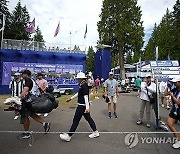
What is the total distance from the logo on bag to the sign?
231 cm

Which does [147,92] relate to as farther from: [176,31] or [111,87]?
[176,31]

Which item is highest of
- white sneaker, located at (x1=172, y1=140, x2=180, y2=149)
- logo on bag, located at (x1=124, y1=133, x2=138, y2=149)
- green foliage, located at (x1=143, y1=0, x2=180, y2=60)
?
green foliage, located at (x1=143, y1=0, x2=180, y2=60)

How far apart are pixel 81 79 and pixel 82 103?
2.29ft

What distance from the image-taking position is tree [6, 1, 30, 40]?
50219 mm

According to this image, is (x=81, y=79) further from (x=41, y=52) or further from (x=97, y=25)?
(x=97, y=25)

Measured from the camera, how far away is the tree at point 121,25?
31594 millimetres

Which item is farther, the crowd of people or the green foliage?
the green foliage

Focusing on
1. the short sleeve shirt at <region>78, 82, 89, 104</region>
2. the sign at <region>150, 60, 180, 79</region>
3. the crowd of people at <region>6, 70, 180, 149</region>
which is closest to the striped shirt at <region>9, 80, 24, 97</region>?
the crowd of people at <region>6, 70, 180, 149</region>

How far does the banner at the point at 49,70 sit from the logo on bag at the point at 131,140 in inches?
659

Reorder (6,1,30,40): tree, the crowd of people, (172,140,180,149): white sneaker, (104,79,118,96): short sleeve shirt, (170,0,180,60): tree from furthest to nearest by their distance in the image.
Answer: (6,1,30,40): tree → (170,0,180,60): tree → (104,79,118,96): short sleeve shirt → the crowd of people → (172,140,180,149): white sneaker

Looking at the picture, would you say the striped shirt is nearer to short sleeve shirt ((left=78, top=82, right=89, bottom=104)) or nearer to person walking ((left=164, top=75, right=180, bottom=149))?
short sleeve shirt ((left=78, top=82, right=89, bottom=104))

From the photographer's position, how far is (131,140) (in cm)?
539

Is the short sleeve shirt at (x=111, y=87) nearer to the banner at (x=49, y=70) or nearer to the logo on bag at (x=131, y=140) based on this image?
the logo on bag at (x=131, y=140)

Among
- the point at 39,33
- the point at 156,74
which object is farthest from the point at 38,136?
the point at 39,33
